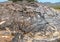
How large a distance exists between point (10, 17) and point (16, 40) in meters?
0.70

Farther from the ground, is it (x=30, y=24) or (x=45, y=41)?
(x=30, y=24)

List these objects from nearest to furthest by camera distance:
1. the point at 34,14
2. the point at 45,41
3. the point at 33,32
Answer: the point at 45,41 < the point at 33,32 < the point at 34,14

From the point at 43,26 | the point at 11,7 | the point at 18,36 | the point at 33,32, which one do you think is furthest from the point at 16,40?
the point at 11,7

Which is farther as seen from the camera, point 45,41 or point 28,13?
point 28,13

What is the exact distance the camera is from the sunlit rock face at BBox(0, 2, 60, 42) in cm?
409

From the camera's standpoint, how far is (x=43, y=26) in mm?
4199

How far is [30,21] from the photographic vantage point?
417 cm

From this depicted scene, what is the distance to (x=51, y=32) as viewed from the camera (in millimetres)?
4141

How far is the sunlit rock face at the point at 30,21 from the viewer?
409 centimetres

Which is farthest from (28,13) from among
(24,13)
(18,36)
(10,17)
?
(18,36)

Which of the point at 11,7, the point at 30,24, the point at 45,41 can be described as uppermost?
the point at 11,7

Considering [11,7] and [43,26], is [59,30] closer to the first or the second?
[43,26]

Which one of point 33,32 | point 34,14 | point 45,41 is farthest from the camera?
point 34,14

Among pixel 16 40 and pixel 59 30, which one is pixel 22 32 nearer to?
pixel 16 40
